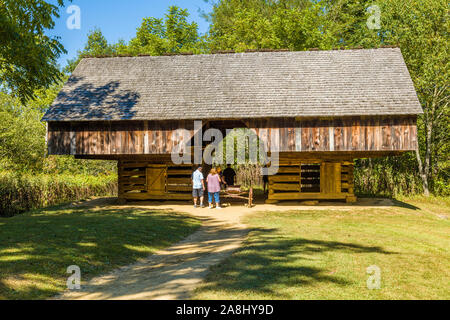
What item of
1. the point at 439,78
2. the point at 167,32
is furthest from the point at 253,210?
the point at 167,32

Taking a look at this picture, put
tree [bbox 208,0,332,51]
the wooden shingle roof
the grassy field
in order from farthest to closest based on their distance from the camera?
tree [bbox 208,0,332,51], the wooden shingle roof, the grassy field

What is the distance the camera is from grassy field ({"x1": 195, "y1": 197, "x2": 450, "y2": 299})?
5.95 meters

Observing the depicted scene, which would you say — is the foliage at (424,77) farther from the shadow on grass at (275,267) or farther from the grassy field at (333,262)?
the shadow on grass at (275,267)

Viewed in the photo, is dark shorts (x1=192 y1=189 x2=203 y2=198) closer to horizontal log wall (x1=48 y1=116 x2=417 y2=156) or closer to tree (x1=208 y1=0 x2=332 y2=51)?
horizontal log wall (x1=48 y1=116 x2=417 y2=156)

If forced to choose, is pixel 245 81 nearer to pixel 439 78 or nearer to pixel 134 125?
pixel 134 125

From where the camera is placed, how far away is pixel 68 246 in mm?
9117

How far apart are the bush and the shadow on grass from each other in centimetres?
1515

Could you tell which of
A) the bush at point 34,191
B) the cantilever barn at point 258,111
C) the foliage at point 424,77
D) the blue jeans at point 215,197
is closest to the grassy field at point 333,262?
the blue jeans at point 215,197

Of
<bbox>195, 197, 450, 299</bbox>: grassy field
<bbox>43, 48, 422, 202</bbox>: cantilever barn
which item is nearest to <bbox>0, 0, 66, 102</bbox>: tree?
<bbox>43, 48, 422, 202</bbox>: cantilever barn

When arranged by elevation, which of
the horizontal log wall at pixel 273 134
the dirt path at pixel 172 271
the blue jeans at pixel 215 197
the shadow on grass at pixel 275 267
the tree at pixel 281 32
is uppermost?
the tree at pixel 281 32

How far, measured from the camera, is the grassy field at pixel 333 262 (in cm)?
595

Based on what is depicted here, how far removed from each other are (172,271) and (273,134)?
12.3 meters

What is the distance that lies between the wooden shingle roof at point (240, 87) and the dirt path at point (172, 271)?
7.60 metres
